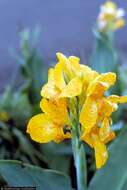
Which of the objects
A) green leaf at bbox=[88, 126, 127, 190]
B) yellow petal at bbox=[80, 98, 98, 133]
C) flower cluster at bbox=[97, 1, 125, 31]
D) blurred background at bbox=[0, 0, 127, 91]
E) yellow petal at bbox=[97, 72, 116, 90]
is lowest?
green leaf at bbox=[88, 126, 127, 190]

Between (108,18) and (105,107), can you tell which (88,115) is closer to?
(105,107)

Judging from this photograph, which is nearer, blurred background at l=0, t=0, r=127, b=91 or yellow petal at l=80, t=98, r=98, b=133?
yellow petal at l=80, t=98, r=98, b=133

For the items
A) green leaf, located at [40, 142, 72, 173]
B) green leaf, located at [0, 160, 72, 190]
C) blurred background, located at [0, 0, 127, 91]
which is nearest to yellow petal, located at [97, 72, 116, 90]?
green leaf, located at [0, 160, 72, 190]

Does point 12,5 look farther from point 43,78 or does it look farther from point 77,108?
point 77,108

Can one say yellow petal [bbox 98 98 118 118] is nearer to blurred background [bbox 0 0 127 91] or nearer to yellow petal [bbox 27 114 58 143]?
yellow petal [bbox 27 114 58 143]

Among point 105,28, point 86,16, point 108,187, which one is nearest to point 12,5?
point 86,16

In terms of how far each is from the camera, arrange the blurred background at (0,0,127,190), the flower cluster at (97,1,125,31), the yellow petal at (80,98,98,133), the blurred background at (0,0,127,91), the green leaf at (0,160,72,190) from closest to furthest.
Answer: the yellow petal at (80,98,98,133) < the green leaf at (0,160,72,190) < the blurred background at (0,0,127,190) < the flower cluster at (97,1,125,31) < the blurred background at (0,0,127,91)

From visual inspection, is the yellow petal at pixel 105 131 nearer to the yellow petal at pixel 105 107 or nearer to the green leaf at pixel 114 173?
the yellow petal at pixel 105 107
